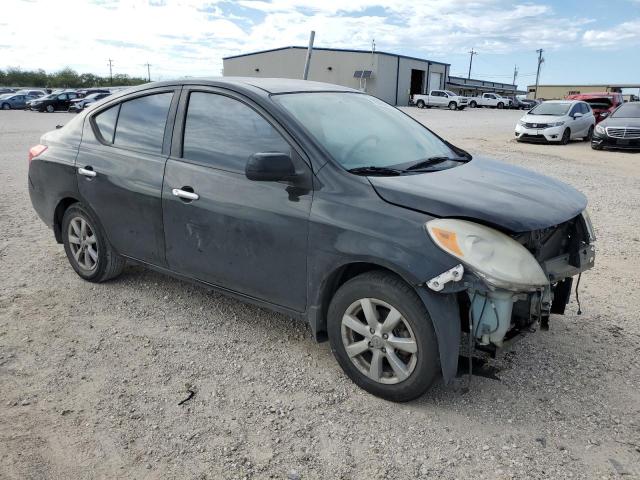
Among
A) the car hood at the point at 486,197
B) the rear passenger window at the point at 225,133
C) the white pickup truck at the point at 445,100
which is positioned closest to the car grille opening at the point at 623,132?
the car hood at the point at 486,197

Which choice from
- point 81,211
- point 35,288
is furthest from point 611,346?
point 35,288

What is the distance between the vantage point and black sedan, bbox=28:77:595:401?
9.20 feet

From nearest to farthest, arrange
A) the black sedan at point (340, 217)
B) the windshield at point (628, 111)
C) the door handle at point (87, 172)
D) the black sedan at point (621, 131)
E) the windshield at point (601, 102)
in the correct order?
the black sedan at point (340, 217) < the door handle at point (87, 172) < the black sedan at point (621, 131) < the windshield at point (628, 111) < the windshield at point (601, 102)

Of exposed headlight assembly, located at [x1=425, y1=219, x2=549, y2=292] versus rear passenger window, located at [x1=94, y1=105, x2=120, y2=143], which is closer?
exposed headlight assembly, located at [x1=425, y1=219, x2=549, y2=292]

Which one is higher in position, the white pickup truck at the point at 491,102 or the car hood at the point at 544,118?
the car hood at the point at 544,118

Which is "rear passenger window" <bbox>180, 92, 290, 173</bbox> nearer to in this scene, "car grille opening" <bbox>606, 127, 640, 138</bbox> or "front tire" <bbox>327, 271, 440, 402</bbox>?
"front tire" <bbox>327, 271, 440, 402</bbox>

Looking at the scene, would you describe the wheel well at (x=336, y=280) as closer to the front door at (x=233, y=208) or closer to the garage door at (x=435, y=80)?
the front door at (x=233, y=208)

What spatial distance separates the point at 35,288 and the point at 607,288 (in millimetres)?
4888

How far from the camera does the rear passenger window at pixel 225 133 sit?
136 inches

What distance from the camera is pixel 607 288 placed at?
4.81 metres

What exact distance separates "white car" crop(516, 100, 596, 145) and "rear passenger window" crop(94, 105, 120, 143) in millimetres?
16124

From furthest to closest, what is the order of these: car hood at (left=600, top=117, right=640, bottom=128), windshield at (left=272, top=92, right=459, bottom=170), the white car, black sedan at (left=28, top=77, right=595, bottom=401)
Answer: the white car, car hood at (left=600, top=117, right=640, bottom=128), windshield at (left=272, top=92, right=459, bottom=170), black sedan at (left=28, top=77, right=595, bottom=401)

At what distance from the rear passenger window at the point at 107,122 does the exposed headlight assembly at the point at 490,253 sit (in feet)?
9.12

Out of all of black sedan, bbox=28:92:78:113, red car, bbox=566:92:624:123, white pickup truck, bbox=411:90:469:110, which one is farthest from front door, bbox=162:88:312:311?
white pickup truck, bbox=411:90:469:110
